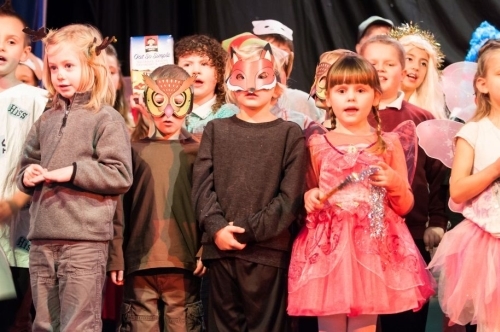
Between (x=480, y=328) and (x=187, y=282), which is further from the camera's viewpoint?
(x=187, y=282)

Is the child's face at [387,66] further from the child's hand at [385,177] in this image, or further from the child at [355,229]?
the child's hand at [385,177]

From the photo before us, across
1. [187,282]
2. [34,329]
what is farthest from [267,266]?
[34,329]

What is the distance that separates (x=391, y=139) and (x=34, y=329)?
55.4 inches

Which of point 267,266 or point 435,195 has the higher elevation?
point 435,195

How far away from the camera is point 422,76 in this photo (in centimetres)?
390

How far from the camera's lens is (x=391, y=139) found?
9.49ft

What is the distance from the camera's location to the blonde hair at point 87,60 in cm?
297

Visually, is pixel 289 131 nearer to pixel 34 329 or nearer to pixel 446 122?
pixel 446 122

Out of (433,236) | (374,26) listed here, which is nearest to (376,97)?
(433,236)

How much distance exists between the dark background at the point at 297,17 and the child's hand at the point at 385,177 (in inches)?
83.1

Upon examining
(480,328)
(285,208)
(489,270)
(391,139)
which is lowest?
(480,328)

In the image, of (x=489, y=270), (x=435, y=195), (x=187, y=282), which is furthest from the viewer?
(x=435, y=195)

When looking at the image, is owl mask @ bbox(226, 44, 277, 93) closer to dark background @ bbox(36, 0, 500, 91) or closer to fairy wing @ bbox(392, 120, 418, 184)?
fairy wing @ bbox(392, 120, 418, 184)

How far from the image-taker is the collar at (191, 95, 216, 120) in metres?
3.64
